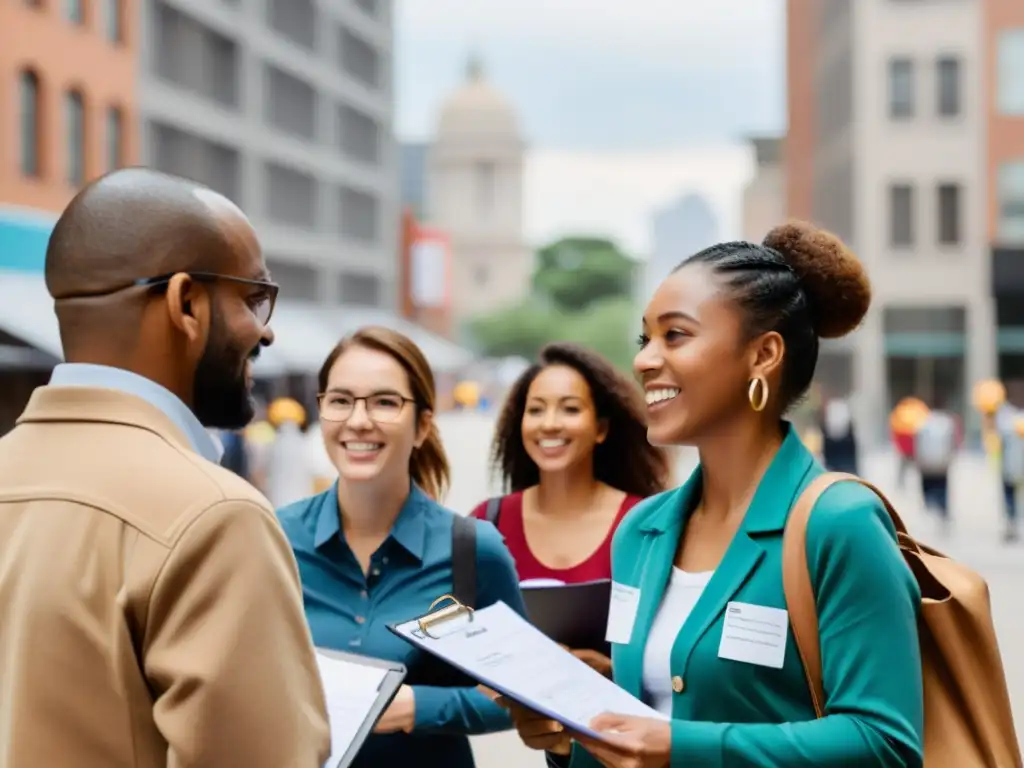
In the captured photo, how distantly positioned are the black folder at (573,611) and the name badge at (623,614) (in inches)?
58.4

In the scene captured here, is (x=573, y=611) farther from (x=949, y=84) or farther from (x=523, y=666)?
(x=949, y=84)

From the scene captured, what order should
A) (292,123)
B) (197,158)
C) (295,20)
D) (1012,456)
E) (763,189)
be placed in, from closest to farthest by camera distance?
1. (1012,456)
2. (197,158)
3. (292,123)
4. (295,20)
5. (763,189)

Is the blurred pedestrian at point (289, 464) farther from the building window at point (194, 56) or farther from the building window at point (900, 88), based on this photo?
the building window at point (900, 88)

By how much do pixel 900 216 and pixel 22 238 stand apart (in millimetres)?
26949

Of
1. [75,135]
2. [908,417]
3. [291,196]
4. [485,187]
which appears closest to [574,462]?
[908,417]

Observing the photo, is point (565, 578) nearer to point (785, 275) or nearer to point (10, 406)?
point (785, 275)

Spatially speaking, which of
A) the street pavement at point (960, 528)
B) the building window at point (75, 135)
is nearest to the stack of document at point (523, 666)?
the street pavement at point (960, 528)

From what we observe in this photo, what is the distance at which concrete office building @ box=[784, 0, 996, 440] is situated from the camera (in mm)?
46844

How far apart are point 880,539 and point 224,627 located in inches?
47.8

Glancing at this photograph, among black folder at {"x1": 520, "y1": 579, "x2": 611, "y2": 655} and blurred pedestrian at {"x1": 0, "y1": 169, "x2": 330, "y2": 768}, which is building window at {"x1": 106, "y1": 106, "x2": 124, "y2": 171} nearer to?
black folder at {"x1": 520, "y1": 579, "x2": 611, "y2": 655}

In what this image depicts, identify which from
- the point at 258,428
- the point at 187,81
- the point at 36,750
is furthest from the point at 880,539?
the point at 187,81

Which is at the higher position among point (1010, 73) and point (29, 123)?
point (1010, 73)

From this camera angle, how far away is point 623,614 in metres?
3.25

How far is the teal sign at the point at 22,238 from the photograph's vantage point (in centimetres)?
3044
